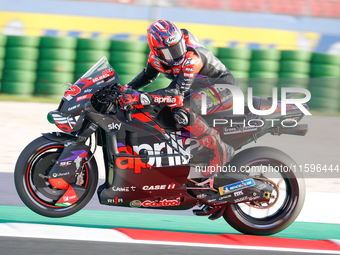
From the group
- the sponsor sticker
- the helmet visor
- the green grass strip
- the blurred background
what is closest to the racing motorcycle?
the sponsor sticker

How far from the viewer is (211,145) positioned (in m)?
4.15

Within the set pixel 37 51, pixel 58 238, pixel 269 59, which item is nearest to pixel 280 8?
pixel 269 59

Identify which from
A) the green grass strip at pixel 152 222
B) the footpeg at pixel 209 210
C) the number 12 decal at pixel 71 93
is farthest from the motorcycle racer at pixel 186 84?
the green grass strip at pixel 152 222

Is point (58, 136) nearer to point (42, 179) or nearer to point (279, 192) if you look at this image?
point (42, 179)

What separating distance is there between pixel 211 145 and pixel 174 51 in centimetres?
87

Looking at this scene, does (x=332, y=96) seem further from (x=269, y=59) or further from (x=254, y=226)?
(x=254, y=226)

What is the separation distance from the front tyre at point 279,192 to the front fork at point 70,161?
1305 millimetres

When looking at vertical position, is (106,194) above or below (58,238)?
above

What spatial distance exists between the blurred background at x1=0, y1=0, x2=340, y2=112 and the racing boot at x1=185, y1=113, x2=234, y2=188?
5903 millimetres

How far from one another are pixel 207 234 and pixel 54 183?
1.38 metres

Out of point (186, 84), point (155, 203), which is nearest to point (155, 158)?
point (155, 203)

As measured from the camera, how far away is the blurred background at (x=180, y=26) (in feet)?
32.9

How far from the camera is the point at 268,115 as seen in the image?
4.30m

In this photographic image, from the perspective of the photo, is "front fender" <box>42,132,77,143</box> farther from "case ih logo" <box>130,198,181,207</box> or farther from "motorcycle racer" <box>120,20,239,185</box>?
"case ih logo" <box>130,198,181,207</box>
